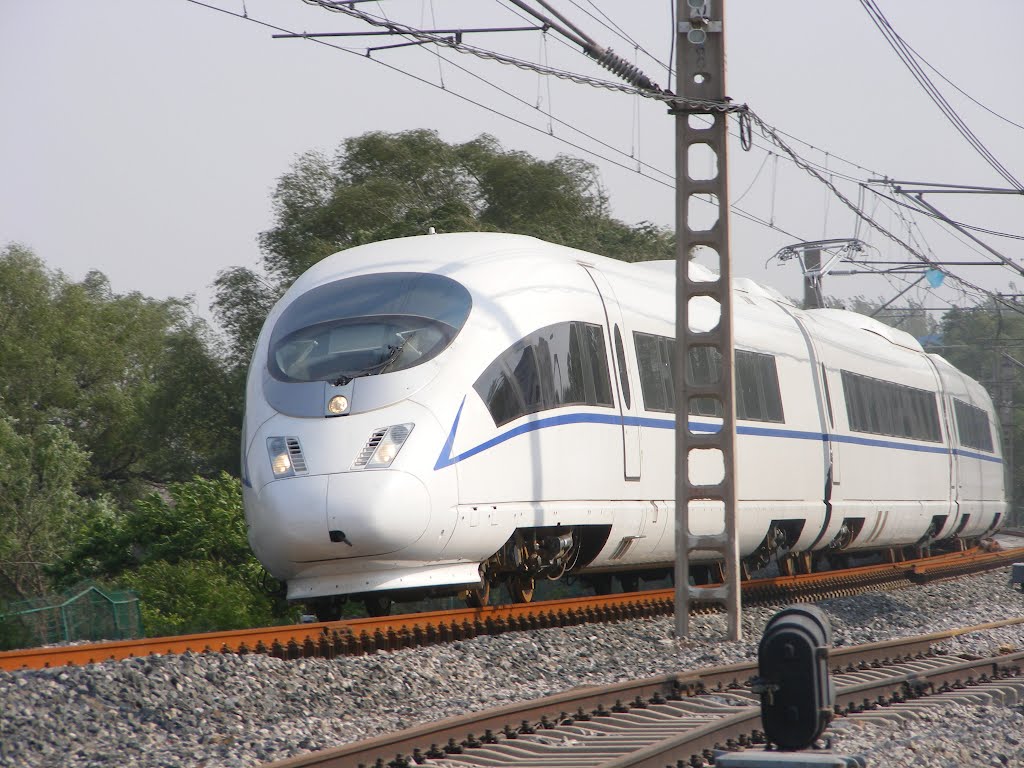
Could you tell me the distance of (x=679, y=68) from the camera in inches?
462

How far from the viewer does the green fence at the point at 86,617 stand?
12961mm

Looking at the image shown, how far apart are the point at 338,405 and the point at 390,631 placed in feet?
5.24

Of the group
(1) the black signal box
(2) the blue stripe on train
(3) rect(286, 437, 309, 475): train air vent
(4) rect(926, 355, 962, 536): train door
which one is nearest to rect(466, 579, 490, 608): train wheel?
(2) the blue stripe on train

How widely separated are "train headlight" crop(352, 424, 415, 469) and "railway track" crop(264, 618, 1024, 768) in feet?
7.36

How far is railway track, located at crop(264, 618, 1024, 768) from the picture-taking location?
580 cm

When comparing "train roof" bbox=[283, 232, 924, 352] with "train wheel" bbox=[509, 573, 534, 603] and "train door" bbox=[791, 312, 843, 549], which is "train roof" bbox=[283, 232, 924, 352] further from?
"train door" bbox=[791, 312, 843, 549]

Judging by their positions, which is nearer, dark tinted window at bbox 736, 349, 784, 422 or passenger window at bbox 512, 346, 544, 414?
passenger window at bbox 512, 346, 544, 414

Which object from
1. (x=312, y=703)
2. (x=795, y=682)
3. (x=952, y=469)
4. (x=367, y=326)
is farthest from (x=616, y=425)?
(x=952, y=469)

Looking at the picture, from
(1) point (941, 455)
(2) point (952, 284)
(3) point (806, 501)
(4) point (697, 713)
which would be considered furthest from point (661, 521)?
(2) point (952, 284)

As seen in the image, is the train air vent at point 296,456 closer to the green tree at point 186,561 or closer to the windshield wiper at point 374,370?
the windshield wiper at point 374,370

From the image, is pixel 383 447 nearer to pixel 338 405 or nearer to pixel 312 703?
pixel 338 405

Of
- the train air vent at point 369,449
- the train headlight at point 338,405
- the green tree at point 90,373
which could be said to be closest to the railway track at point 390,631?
the train air vent at point 369,449

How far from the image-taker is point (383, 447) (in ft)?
28.9

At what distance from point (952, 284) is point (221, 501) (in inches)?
598
